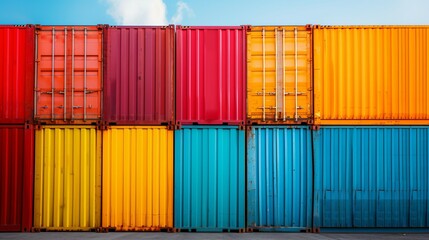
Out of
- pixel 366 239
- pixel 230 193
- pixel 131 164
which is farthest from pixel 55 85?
pixel 366 239

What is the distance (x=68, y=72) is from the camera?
16.0 meters

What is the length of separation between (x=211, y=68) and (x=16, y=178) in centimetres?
734

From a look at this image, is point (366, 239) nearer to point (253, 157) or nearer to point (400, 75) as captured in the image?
point (253, 157)

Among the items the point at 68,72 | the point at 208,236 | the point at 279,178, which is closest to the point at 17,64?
the point at 68,72

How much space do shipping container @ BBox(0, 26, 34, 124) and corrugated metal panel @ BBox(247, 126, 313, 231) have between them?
759 cm

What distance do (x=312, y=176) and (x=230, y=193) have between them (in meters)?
2.74

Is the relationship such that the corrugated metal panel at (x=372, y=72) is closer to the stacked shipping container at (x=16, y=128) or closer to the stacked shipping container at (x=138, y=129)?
the stacked shipping container at (x=138, y=129)

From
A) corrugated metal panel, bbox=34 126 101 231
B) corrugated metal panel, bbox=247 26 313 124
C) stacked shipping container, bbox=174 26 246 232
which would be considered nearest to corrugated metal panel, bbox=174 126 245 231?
stacked shipping container, bbox=174 26 246 232

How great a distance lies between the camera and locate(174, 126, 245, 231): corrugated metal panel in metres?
15.6

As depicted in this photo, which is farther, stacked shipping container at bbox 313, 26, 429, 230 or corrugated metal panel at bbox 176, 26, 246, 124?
corrugated metal panel at bbox 176, 26, 246, 124

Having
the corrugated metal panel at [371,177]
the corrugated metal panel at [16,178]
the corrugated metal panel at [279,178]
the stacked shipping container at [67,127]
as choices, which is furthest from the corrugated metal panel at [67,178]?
the corrugated metal panel at [371,177]

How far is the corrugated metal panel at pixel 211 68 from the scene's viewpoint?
627 inches

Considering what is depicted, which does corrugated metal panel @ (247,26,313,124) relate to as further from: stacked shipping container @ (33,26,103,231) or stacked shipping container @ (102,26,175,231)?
stacked shipping container @ (33,26,103,231)

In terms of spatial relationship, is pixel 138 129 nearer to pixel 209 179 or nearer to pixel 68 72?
pixel 209 179
